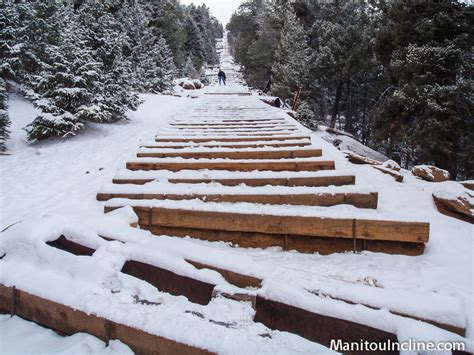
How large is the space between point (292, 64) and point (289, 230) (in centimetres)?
1947

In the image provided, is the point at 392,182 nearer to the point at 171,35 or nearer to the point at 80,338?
the point at 80,338

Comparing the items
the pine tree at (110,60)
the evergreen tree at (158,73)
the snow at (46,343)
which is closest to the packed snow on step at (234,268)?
the snow at (46,343)

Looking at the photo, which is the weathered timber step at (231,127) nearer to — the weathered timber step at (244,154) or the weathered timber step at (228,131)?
the weathered timber step at (228,131)

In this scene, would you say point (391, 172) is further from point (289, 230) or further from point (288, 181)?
point (289, 230)

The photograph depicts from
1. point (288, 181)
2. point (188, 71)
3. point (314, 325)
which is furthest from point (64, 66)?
point (188, 71)

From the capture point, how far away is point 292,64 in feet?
65.9

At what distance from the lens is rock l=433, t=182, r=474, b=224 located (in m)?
3.85

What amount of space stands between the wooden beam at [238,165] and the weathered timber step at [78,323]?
201 cm

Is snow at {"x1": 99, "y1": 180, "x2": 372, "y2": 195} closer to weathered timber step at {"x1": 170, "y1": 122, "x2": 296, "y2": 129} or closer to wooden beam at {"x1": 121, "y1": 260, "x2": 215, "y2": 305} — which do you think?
wooden beam at {"x1": 121, "y1": 260, "x2": 215, "y2": 305}

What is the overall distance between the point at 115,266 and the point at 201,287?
545 millimetres

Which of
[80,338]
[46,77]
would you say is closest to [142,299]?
[80,338]

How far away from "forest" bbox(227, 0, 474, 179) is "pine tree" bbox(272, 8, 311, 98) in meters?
0.06

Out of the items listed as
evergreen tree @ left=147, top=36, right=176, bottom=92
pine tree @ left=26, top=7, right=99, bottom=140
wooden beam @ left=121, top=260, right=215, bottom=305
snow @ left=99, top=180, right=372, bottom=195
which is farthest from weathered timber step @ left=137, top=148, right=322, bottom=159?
evergreen tree @ left=147, top=36, right=176, bottom=92

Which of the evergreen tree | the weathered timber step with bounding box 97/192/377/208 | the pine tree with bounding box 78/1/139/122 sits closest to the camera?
the weathered timber step with bounding box 97/192/377/208
